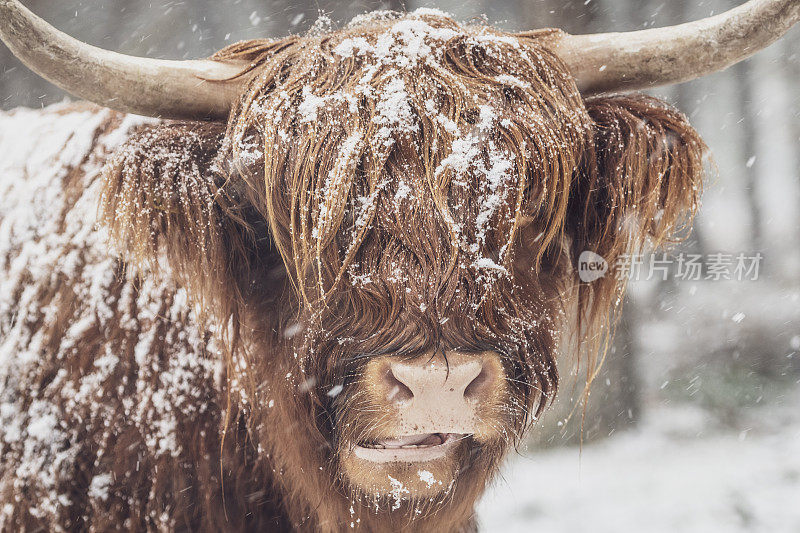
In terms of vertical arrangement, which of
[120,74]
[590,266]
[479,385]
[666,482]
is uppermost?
[120,74]

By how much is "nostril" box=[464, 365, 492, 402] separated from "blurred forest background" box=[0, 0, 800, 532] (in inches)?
124

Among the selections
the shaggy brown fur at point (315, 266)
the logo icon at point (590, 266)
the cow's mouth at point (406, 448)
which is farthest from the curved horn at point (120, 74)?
the logo icon at point (590, 266)

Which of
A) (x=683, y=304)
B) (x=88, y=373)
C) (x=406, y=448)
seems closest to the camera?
(x=406, y=448)

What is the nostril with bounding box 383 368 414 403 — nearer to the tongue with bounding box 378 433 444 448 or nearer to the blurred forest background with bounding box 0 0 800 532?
the tongue with bounding box 378 433 444 448

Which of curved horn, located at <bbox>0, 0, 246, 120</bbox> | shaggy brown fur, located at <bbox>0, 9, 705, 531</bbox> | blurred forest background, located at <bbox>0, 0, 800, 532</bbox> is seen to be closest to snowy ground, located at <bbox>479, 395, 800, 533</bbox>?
blurred forest background, located at <bbox>0, 0, 800, 532</bbox>

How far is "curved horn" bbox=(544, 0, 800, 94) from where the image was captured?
4.52 ft

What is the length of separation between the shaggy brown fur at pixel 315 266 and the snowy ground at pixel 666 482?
1926 mm

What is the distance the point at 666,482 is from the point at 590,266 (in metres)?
3.24

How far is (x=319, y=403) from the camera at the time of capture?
144 cm

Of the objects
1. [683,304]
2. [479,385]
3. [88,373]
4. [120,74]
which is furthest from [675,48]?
[683,304]

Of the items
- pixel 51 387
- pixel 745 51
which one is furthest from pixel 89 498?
pixel 745 51

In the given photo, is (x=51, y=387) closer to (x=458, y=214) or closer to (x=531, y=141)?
(x=458, y=214)

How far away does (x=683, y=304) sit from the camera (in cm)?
561

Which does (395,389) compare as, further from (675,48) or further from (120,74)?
(675,48)
